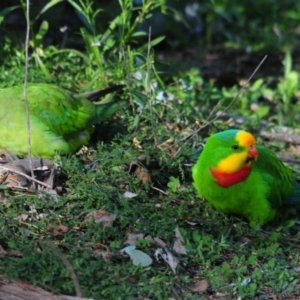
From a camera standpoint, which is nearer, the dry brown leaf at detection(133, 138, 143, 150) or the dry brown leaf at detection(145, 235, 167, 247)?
the dry brown leaf at detection(145, 235, 167, 247)

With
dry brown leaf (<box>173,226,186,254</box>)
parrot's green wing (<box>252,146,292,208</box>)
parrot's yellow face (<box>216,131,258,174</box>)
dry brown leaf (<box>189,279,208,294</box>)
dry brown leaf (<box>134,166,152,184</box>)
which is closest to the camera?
dry brown leaf (<box>189,279,208,294</box>)

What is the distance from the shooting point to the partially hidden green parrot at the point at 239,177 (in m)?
4.50

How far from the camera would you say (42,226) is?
420 centimetres

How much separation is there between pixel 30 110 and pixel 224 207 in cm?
137

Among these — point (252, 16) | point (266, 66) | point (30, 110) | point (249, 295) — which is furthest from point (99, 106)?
point (252, 16)

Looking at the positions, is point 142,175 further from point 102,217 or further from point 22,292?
point 22,292

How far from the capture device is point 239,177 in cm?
456

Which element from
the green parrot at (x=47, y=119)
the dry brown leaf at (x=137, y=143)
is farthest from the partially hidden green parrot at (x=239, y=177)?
the green parrot at (x=47, y=119)

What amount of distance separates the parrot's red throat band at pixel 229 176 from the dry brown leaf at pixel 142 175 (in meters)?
0.51

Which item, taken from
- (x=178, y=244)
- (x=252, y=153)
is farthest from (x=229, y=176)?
(x=178, y=244)

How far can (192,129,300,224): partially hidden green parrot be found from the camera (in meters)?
4.50

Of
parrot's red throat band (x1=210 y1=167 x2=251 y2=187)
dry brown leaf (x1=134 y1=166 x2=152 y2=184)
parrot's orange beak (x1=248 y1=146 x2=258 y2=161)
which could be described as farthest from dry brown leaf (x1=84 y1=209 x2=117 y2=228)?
parrot's orange beak (x1=248 y1=146 x2=258 y2=161)

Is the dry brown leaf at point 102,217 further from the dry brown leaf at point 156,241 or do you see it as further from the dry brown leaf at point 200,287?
the dry brown leaf at point 200,287

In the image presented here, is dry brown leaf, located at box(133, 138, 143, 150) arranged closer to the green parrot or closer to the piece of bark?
the green parrot
